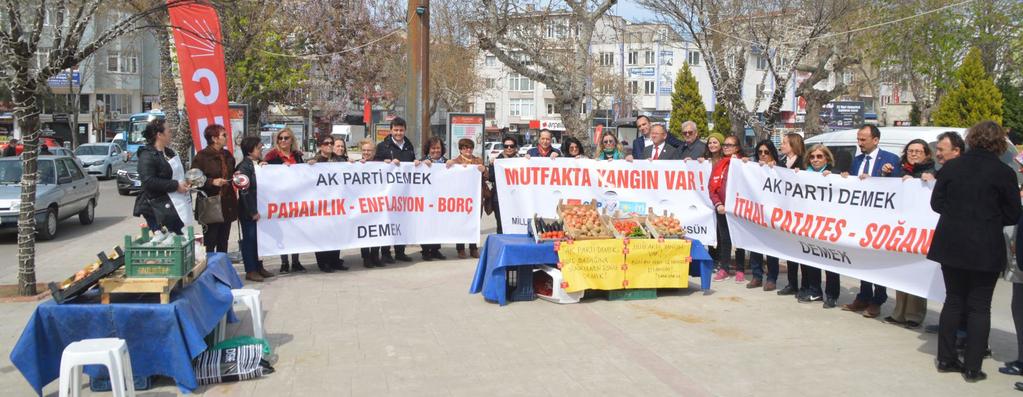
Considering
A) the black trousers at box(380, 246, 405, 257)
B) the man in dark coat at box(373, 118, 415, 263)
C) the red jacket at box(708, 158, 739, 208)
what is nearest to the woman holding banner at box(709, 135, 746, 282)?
the red jacket at box(708, 158, 739, 208)

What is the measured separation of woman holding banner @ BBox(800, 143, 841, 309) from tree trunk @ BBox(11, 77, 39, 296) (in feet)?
27.6

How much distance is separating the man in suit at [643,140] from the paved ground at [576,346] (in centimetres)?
220

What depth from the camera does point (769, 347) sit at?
7.21 meters

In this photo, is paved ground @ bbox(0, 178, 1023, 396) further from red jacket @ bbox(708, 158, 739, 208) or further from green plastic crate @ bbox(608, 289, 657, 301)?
red jacket @ bbox(708, 158, 739, 208)

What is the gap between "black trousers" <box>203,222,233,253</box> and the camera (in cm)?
970

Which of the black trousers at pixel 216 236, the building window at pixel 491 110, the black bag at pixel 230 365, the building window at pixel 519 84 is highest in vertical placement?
the building window at pixel 519 84

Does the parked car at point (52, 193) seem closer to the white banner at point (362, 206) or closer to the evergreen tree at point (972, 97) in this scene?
the white banner at point (362, 206)

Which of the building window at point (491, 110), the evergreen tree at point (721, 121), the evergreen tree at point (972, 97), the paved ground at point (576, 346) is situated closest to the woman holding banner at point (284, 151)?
the paved ground at point (576, 346)

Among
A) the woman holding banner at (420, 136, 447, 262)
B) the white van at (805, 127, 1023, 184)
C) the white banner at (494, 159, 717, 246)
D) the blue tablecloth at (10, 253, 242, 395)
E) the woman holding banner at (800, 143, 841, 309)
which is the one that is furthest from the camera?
the white van at (805, 127, 1023, 184)

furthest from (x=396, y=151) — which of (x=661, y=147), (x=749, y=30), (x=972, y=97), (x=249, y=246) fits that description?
(x=972, y=97)

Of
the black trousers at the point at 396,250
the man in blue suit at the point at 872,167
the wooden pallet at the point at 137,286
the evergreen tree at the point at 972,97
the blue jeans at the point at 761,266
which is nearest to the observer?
the wooden pallet at the point at 137,286

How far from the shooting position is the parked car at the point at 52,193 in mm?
15398

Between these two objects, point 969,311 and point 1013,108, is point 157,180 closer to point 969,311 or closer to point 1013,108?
point 969,311

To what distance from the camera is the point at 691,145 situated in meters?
10.8
